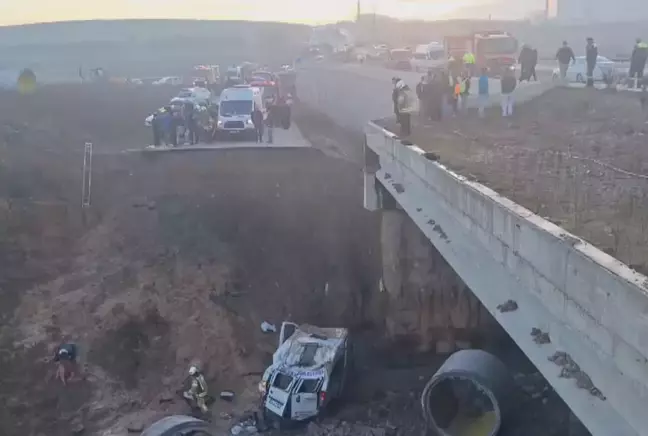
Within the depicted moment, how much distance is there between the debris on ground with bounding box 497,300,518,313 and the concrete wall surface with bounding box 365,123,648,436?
0.05ft

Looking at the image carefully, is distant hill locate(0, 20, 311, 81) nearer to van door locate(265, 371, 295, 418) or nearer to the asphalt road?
the asphalt road

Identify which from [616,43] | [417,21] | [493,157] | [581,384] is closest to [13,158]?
[493,157]

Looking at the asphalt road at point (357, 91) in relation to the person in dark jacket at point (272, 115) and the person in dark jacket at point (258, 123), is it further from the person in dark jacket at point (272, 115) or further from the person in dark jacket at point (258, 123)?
the person in dark jacket at point (258, 123)

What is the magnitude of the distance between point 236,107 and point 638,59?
15.9 m

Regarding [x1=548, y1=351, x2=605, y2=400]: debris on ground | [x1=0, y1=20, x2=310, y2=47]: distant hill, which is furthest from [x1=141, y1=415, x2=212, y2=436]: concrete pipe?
[x1=0, y1=20, x2=310, y2=47]: distant hill

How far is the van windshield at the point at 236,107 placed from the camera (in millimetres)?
31852

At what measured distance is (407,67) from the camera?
4672 cm

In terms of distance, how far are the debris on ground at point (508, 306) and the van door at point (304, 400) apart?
6891 millimetres

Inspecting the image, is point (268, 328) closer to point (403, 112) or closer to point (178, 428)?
point (403, 112)

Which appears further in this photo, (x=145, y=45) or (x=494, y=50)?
(x=145, y=45)

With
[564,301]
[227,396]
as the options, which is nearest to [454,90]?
[227,396]

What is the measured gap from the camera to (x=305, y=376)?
14516 mm

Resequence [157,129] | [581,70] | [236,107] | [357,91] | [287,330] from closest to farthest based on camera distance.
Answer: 1. [287,330]
2. [157,129]
3. [581,70]
4. [236,107]
5. [357,91]

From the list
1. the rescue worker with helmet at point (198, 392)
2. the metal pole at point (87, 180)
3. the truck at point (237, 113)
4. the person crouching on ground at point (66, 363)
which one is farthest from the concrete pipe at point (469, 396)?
the truck at point (237, 113)
